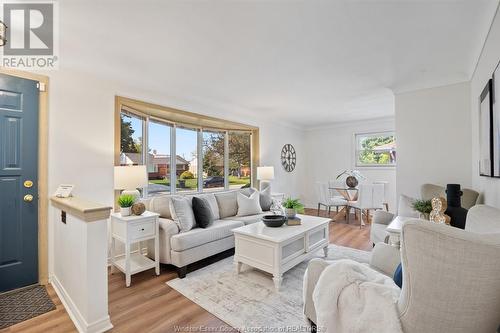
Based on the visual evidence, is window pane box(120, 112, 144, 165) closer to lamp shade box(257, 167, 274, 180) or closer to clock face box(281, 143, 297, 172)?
lamp shade box(257, 167, 274, 180)

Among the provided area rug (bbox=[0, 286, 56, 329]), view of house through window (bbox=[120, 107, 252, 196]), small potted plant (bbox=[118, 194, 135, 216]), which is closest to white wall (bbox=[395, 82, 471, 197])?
view of house through window (bbox=[120, 107, 252, 196])

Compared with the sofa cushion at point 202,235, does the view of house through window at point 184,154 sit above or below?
above

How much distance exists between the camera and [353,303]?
1.06 meters

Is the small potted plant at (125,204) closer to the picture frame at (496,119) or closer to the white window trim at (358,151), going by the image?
the picture frame at (496,119)

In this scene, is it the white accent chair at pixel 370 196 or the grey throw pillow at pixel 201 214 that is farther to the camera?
the white accent chair at pixel 370 196

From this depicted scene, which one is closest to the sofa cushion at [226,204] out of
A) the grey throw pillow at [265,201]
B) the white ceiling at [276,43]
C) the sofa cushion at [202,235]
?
the sofa cushion at [202,235]

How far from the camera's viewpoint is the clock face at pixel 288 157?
6164 millimetres

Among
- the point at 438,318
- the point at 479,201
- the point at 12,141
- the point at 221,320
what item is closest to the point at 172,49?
the point at 12,141

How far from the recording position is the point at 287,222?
2.96 m

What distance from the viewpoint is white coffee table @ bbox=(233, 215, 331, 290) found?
2373 mm

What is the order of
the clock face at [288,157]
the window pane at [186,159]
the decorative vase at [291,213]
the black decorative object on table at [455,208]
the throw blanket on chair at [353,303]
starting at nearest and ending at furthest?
the throw blanket on chair at [353,303]
the black decorative object on table at [455,208]
the decorative vase at [291,213]
the window pane at [186,159]
the clock face at [288,157]

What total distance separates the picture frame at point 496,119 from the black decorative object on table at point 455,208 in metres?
0.39

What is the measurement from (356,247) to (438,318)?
2937 mm

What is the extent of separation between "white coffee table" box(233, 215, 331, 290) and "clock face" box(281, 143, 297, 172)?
3.26 meters
